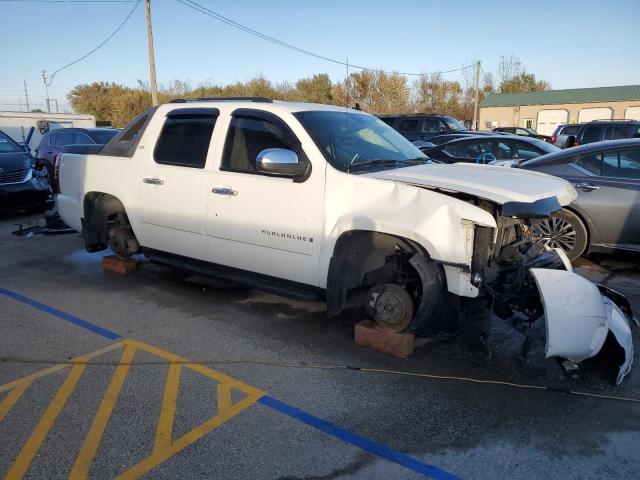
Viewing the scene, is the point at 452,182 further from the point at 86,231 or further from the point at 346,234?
the point at 86,231

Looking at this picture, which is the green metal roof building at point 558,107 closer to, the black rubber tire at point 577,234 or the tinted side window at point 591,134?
the tinted side window at point 591,134

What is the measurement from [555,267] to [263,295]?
2920 millimetres

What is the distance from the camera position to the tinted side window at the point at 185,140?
5203 millimetres

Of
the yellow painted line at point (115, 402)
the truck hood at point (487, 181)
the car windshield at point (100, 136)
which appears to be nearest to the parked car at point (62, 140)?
the car windshield at point (100, 136)

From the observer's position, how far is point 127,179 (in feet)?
19.2

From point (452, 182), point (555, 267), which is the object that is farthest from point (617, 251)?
point (452, 182)

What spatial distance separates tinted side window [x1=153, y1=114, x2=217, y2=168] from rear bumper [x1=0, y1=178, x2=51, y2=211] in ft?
21.7

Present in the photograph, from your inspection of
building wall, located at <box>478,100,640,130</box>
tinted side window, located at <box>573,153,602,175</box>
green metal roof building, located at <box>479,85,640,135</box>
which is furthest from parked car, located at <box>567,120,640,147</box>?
green metal roof building, located at <box>479,85,640,135</box>

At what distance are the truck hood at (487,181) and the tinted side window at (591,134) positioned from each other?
1257 centimetres

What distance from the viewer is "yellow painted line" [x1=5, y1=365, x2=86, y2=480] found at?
2.83 metres

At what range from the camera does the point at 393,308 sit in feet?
13.7

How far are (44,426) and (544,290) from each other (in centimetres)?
336

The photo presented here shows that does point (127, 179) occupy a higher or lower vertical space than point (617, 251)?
higher

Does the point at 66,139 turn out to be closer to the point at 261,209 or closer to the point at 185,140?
the point at 185,140
